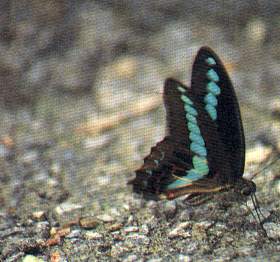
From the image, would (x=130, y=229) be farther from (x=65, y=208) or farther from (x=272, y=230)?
(x=272, y=230)

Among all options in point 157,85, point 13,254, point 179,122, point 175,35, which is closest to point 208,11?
point 175,35

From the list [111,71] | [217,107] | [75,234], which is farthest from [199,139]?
[111,71]

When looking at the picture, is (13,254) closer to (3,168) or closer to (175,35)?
(3,168)

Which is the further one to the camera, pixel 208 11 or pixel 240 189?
pixel 208 11

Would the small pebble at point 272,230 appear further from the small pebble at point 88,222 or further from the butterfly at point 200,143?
the small pebble at point 88,222

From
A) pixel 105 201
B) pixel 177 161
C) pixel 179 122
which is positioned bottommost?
pixel 105 201

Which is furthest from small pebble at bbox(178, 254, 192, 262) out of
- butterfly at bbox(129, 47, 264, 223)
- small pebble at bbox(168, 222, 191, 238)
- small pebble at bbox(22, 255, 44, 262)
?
small pebble at bbox(22, 255, 44, 262)

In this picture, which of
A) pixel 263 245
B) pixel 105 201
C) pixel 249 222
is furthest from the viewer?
pixel 105 201
